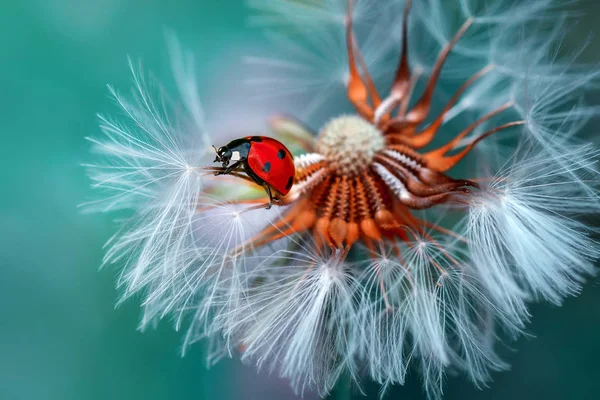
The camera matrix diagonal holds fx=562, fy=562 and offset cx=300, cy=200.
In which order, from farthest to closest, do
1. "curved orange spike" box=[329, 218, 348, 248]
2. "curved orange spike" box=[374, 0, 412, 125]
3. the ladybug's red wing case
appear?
"curved orange spike" box=[374, 0, 412, 125], "curved orange spike" box=[329, 218, 348, 248], the ladybug's red wing case

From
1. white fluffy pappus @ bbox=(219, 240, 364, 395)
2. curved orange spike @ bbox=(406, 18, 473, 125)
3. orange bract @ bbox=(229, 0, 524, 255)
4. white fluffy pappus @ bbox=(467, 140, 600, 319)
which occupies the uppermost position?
curved orange spike @ bbox=(406, 18, 473, 125)

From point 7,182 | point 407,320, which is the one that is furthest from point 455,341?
point 7,182

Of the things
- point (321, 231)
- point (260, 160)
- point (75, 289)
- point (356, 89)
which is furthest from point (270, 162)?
point (75, 289)

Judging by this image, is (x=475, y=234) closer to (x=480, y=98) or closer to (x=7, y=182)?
(x=480, y=98)

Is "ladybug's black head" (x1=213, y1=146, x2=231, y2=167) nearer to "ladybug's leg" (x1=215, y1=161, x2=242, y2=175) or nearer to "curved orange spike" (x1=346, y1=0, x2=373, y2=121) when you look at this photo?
"ladybug's leg" (x1=215, y1=161, x2=242, y2=175)

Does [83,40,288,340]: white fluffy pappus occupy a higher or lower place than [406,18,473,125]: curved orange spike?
lower

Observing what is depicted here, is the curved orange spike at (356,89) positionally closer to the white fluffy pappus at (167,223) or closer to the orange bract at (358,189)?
the orange bract at (358,189)

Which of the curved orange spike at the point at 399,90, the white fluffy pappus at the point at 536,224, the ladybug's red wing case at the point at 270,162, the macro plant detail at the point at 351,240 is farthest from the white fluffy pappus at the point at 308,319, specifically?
the curved orange spike at the point at 399,90

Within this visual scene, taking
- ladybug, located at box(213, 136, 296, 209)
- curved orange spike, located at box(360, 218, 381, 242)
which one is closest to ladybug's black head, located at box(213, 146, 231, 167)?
ladybug, located at box(213, 136, 296, 209)
